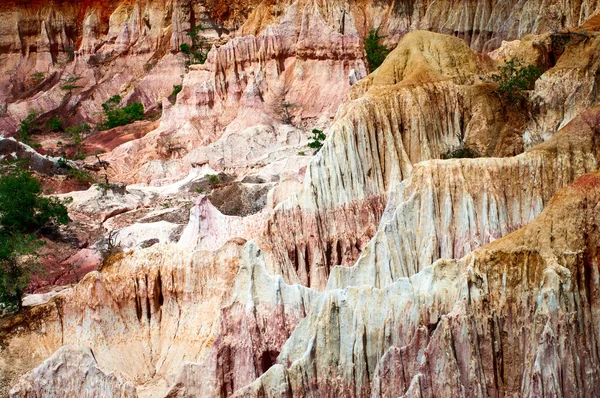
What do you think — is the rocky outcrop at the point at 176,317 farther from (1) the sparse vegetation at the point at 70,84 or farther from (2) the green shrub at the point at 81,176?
(1) the sparse vegetation at the point at 70,84

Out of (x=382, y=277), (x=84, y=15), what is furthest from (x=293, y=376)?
(x=84, y=15)

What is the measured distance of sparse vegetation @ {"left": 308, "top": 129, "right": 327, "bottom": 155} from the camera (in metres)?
44.1

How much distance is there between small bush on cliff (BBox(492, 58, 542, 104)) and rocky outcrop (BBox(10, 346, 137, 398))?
1433 cm

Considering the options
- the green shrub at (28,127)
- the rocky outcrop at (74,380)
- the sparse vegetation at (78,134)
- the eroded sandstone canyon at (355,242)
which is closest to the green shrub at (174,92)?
the sparse vegetation at (78,134)

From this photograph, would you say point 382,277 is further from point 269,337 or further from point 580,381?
point 580,381

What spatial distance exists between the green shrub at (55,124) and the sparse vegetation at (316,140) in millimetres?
22044

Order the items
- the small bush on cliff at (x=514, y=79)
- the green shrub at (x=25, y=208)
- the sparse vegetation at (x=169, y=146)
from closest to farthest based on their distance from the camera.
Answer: the small bush on cliff at (x=514, y=79) < the green shrub at (x=25, y=208) < the sparse vegetation at (x=169, y=146)

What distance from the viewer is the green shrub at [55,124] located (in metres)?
Answer: 62.6

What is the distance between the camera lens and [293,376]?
19.0 m

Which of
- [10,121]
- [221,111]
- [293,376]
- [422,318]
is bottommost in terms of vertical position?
[10,121]

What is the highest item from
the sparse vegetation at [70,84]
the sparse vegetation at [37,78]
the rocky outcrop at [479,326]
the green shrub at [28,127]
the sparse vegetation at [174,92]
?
the rocky outcrop at [479,326]

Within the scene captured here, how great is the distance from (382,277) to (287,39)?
3349cm

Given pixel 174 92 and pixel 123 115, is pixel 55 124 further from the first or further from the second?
pixel 174 92

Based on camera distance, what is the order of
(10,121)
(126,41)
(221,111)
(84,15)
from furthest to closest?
(84,15)
(126,41)
(10,121)
(221,111)
